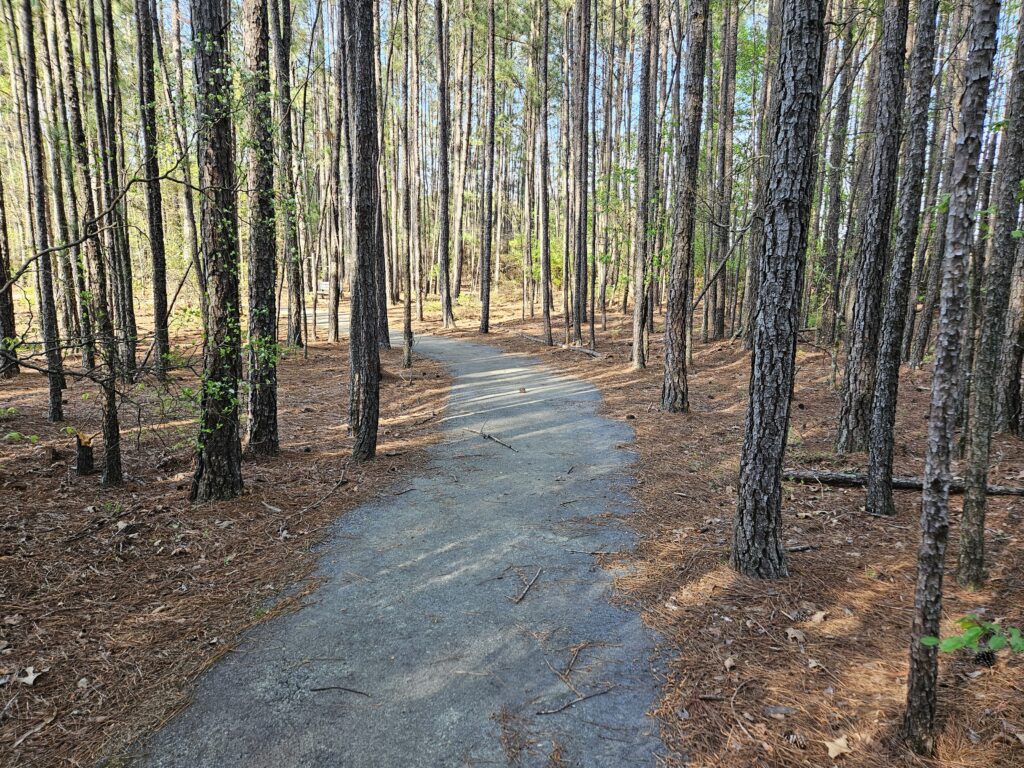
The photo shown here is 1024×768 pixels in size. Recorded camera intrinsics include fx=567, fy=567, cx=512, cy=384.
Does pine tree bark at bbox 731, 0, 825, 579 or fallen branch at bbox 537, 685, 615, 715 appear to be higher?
pine tree bark at bbox 731, 0, 825, 579

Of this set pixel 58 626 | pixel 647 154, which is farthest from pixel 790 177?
pixel 647 154

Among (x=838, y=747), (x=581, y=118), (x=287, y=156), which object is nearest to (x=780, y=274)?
(x=838, y=747)

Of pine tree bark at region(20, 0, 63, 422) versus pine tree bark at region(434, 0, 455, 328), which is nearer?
pine tree bark at region(20, 0, 63, 422)

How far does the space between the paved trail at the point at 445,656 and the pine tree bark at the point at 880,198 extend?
11.3 ft

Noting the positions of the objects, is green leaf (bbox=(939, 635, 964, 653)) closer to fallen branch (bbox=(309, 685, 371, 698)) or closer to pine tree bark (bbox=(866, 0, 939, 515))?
fallen branch (bbox=(309, 685, 371, 698))

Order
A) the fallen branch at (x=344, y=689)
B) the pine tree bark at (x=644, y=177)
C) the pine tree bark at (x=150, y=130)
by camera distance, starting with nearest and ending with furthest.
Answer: the fallen branch at (x=344, y=689)
the pine tree bark at (x=150, y=130)
the pine tree bark at (x=644, y=177)

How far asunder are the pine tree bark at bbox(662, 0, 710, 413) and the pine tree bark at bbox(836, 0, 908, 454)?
3.70m

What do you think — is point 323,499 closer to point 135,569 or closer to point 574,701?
point 135,569

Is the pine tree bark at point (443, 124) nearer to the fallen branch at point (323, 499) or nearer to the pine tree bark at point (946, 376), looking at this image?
the fallen branch at point (323, 499)

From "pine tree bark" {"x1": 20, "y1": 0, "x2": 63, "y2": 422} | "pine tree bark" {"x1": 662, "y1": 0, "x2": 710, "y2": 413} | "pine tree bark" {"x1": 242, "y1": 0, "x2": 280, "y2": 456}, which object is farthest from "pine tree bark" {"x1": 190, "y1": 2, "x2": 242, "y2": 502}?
Answer: "pine tree bark" {"x1": 662, "y1": 0, "x2": 710, "y2": 413}

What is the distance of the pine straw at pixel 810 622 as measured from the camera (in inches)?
113

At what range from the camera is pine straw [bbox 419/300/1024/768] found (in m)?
2.87

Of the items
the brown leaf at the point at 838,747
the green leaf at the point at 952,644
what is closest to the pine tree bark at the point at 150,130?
the brown leaf at the point at 838,747

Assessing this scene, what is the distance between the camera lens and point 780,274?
411cm
